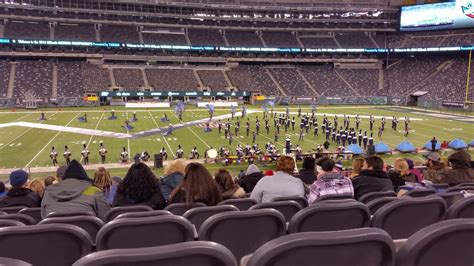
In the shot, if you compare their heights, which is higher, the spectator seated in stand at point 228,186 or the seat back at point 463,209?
the seat back at point 463,209

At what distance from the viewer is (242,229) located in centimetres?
259

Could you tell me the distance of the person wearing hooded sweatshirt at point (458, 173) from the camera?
6199 mm

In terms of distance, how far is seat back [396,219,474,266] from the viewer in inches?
69.1

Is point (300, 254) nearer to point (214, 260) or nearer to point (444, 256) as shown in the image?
point (214, 260)

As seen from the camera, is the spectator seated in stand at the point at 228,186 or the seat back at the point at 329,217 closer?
the seat back at the point at 329,217

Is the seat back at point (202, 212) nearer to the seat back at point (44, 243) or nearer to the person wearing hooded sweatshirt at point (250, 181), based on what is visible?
the seat back at point (44, 243)

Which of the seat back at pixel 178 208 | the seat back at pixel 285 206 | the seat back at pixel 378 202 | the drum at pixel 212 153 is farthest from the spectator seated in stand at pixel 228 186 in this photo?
the drum at pixel 212 153

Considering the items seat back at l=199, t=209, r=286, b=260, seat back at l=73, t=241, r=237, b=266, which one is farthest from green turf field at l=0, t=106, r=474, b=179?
seat back at l=73, t=241, r=237, b=266

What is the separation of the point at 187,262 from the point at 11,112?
4806cm

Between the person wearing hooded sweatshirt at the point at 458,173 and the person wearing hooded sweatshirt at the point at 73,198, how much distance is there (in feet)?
17.1

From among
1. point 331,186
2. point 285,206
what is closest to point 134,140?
point 331,186

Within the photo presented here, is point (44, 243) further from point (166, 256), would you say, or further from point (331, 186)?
point (331, 186)

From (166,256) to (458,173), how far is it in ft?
20.1

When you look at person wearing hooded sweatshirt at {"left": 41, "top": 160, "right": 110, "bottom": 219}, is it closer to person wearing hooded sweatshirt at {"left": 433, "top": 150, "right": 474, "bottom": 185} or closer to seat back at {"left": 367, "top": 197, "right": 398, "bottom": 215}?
seat back at {"left": 367, "top": 197, "right": 398, "bottom": 215}
